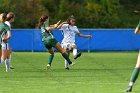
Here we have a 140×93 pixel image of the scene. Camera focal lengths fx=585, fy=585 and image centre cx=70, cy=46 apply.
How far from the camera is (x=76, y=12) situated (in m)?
58.4

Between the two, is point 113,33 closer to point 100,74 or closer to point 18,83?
point 100,74

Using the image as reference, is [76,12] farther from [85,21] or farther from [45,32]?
[45,32]

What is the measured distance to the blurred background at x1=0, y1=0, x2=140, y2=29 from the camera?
176ft

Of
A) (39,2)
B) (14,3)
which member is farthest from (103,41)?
(39,2)

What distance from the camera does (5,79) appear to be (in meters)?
16.6

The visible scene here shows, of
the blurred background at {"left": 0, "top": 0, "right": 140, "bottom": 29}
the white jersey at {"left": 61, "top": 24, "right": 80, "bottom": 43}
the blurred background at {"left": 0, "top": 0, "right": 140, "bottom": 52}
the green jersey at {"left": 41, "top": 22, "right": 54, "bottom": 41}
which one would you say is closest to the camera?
the green jersey at {"left": 41, "top": 22, "right": 54, "bottom": 41}

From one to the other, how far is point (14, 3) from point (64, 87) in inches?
1590

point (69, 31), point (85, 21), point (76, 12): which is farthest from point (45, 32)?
point (76, 12)

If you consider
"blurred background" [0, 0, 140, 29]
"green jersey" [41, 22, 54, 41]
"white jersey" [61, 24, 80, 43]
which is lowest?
"blurred background" [0, 0, 140, 29]

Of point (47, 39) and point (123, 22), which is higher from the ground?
point (47, 39)

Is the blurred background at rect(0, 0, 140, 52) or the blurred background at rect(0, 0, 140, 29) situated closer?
the blurred background at rect(0, 0, 140, 52)

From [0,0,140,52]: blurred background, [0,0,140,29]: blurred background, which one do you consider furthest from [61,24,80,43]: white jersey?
[0,0,140,29]: blurred background

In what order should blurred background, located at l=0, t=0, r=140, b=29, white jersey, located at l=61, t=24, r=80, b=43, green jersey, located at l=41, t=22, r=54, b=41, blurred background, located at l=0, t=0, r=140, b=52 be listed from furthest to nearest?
blurred background, located at l=0, t=0, r=140, b=29 < blurred background, located at l=0, t=0, r=140, b=52 < white jersey, located at l=61, t=24, r=80, b=43 < green jersey, located at l=41, t=22, r=54, b=41

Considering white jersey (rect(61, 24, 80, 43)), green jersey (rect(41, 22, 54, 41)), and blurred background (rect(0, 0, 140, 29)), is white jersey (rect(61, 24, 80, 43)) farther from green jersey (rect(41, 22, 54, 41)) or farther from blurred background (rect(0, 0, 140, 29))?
blurred background (rect(0, 0, 140, 29))
